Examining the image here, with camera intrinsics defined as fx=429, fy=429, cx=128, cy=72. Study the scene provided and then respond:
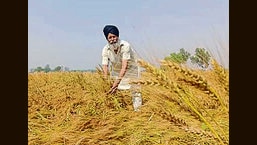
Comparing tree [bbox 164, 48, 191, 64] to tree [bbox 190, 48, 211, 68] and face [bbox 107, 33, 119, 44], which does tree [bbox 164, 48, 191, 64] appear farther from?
face [bbox 107, 33, 119, 44]

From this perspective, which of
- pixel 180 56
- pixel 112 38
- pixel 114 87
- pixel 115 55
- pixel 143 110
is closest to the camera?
pixel 180 56

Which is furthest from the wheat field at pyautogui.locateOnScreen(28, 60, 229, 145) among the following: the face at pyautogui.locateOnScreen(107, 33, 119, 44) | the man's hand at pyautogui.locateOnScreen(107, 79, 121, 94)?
the face at pyautogui.locateOnScreen(107, 33, 119, 44)

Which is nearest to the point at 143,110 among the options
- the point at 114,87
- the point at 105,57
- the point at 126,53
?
the point at 114,87

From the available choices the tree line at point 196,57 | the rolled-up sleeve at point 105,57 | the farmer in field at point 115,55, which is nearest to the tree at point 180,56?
the tree line at point 196,57

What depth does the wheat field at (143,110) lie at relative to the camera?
0.75 meters

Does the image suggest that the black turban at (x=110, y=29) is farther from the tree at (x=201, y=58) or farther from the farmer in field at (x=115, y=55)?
the tree at (x=201, y=58)

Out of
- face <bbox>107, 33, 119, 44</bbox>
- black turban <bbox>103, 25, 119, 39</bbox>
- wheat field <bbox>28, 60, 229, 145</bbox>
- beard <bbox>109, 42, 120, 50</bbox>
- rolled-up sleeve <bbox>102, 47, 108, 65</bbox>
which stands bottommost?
wheat field <bbox>28, 60, 229, 145</bbox>

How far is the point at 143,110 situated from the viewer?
4.58ft

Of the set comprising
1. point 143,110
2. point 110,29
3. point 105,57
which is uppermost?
point 110,29

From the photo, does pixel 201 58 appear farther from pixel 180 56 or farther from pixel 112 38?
pixel 112 38

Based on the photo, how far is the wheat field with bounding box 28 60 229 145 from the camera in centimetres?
75

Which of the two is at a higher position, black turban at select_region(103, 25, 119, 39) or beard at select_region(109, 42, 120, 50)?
black turban at select_region(103, 25, 119, 39)
